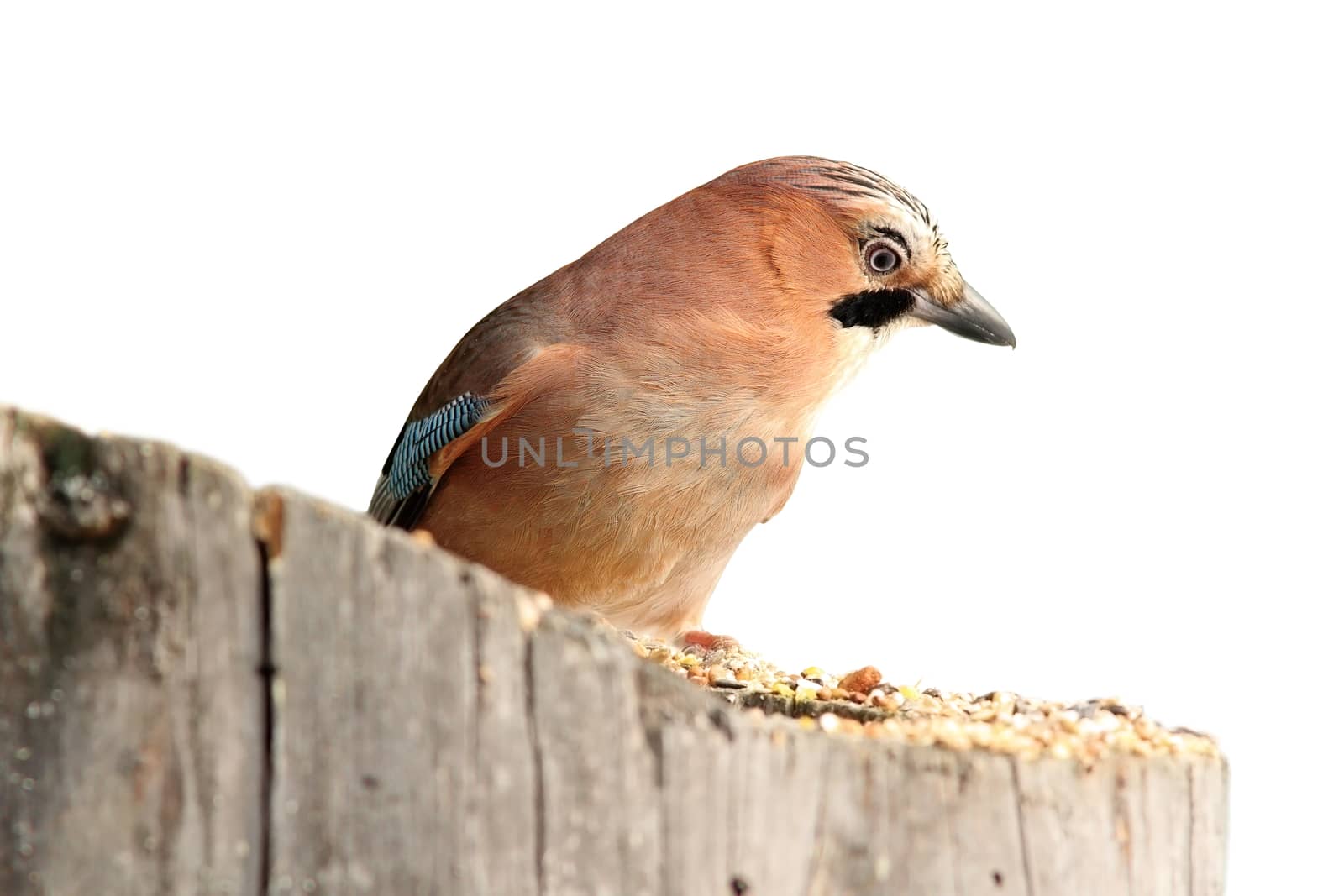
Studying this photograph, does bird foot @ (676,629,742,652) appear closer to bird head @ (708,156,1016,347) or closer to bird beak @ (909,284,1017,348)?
bird head @ (708,156,1016,347)

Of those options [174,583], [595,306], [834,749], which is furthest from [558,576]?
[174,583]

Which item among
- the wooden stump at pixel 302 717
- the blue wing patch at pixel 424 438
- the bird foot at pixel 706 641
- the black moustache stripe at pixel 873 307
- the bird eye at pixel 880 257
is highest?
the bird eye at pixel 880 257

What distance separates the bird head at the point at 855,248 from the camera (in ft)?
16.5

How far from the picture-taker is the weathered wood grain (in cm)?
233

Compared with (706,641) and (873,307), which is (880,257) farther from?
(706,641)

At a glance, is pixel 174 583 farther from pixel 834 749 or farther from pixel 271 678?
pixel 834 749

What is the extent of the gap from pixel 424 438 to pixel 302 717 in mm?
2963

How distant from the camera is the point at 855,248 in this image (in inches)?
199

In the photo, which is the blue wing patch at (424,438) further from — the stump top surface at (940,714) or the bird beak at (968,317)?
the bird beak at (968,317)

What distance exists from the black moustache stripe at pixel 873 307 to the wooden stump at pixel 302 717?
2.65 m

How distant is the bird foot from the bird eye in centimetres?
149

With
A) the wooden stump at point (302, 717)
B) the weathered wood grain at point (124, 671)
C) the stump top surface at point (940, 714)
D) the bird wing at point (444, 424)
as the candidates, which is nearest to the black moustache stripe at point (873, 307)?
the bird wing at point (444, 424)

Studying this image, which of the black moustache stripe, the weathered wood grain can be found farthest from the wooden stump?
the black moustache stripe

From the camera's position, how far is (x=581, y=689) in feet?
8.25
